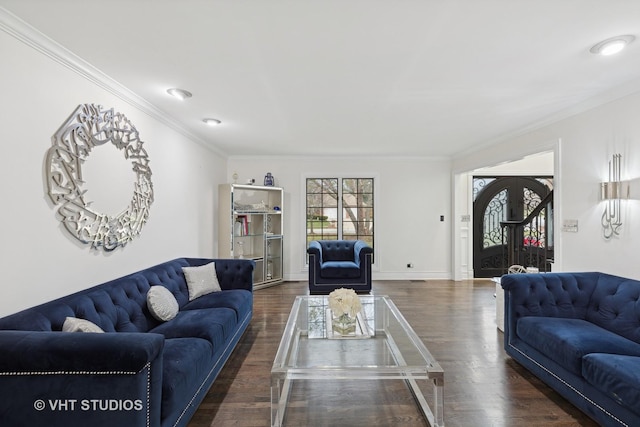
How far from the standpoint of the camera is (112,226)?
2678 mm

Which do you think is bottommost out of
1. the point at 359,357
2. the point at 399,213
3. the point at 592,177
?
the point at 359,357

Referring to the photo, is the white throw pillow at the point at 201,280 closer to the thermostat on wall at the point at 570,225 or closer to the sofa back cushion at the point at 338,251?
the sofa back cushion at the point at 338,251

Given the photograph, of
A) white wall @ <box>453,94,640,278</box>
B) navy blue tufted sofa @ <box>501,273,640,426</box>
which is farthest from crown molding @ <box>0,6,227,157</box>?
white wall @ <box>453,94,640,278</box>

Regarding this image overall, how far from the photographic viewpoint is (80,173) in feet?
7.58

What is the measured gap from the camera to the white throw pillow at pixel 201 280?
3.42 meters

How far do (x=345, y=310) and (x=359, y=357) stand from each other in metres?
0.50

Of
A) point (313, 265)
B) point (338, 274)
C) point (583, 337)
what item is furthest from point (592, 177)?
point (313, 265)

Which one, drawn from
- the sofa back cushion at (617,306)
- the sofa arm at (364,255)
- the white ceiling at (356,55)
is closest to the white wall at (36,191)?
the white ceiling at (356,55)

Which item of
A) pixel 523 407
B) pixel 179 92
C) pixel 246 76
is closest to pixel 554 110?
pixel 523 407

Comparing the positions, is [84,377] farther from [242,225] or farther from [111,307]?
[242,225]

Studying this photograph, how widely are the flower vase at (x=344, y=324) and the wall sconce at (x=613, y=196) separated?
8.01ft

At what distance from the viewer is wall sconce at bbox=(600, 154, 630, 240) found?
2834mm

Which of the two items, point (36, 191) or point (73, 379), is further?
point (36, 191)

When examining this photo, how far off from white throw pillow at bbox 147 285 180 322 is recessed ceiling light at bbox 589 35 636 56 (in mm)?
3664
